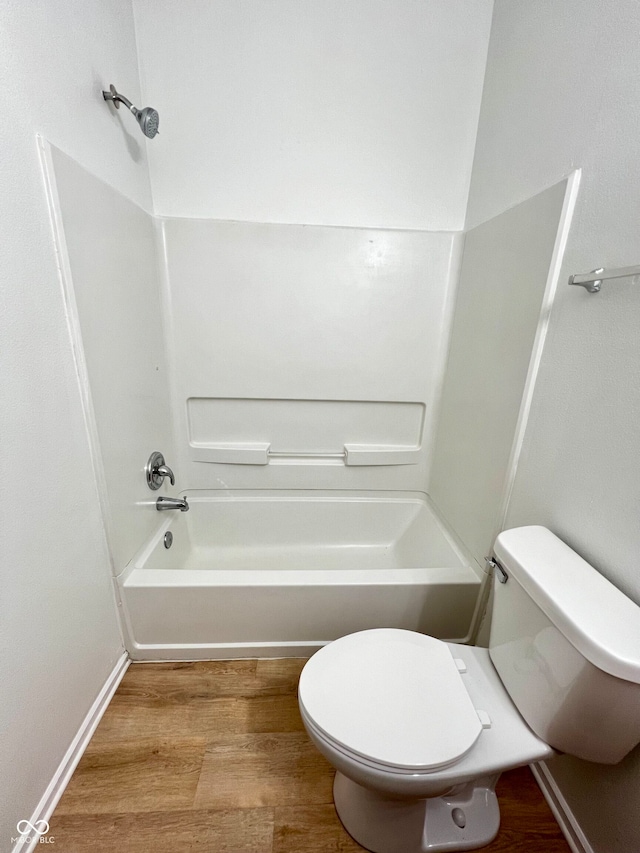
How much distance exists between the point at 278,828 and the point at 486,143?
235 cm

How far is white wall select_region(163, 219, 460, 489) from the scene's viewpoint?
1557 mm

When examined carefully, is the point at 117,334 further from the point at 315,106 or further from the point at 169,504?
the point at 315,106

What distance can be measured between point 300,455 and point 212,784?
4.04 feet

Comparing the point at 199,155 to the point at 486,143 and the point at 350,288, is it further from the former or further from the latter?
the point at 486,143

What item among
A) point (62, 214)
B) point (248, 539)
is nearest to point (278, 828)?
point (248, 539)

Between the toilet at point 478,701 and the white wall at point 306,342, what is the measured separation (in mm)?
954

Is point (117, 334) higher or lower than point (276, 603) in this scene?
higher

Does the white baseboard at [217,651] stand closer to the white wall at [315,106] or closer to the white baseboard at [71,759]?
the white baseboard at [71,759]

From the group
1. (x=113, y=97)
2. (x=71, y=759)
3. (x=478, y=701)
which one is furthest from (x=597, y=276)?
(x=71, y=759)

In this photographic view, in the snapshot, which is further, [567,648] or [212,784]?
[212,784]

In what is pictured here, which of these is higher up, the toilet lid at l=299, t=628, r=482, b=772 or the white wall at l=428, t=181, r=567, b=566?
the white wall at l=428, t=181, r=567, b=566

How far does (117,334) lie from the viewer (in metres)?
1.21
